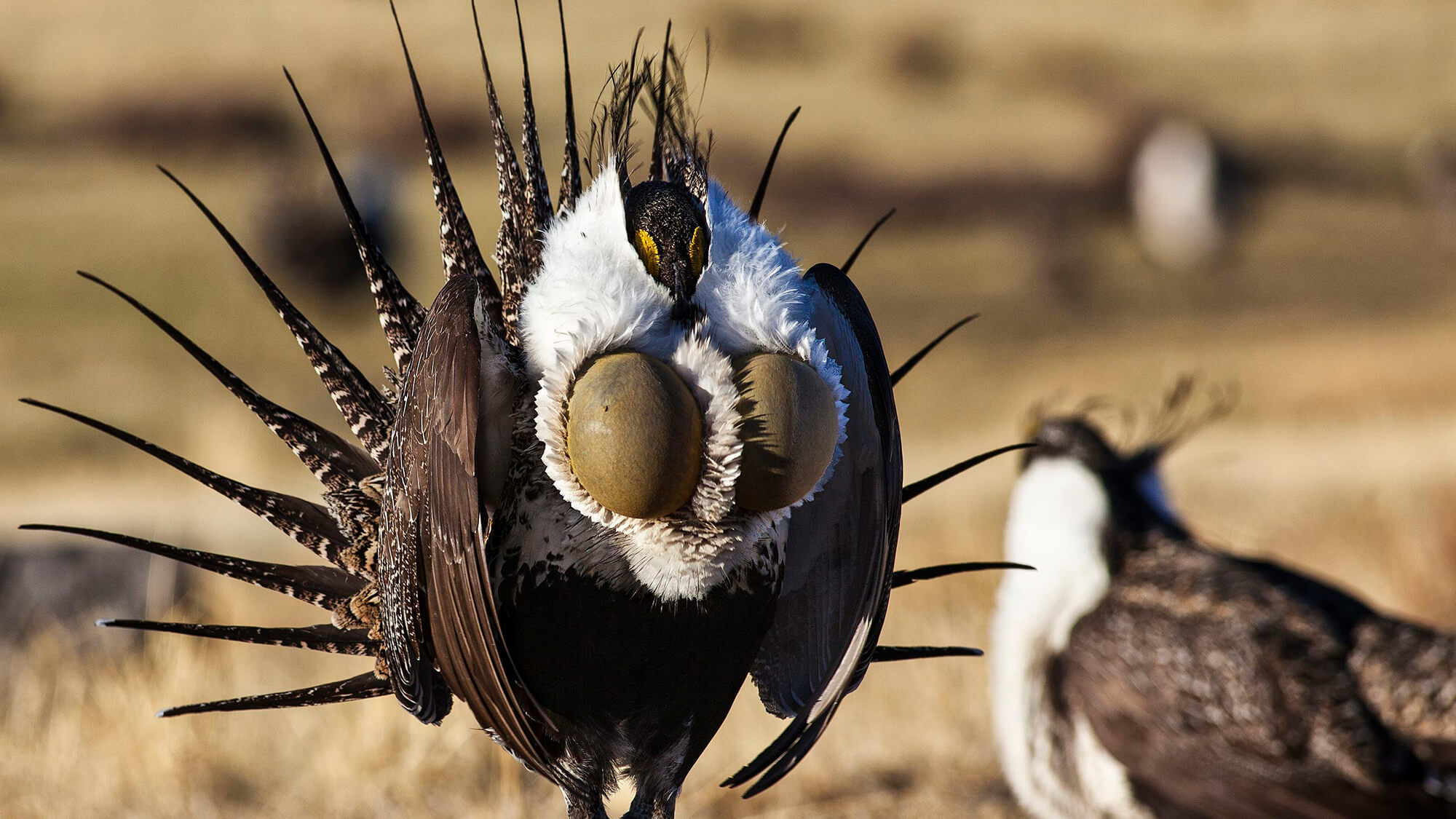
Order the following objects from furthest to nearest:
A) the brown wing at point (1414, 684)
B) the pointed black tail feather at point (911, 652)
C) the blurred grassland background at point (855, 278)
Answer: the blurred grassland background at point (855, 278) < the brown wing at point (1414, 684) < the pointed black tail feather at point (911, 652)

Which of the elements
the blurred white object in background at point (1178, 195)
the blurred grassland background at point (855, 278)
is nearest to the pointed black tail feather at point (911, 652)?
the blurred grassland background at point (855, 278)

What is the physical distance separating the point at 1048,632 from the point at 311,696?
2.27m

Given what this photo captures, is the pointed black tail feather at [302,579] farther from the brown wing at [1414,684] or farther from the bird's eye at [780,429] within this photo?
the brown wing at [1414,684]

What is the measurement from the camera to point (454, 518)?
5.57 ft

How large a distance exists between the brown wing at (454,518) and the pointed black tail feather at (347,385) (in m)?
0.26

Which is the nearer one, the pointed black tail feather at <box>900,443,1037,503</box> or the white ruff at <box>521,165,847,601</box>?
the white ruff at <box>521,165,847,601</box>

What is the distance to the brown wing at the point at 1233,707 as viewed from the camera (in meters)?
3.31

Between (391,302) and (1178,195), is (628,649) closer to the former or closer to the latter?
(391,302)

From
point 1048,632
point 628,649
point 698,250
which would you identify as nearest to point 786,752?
point 628,649

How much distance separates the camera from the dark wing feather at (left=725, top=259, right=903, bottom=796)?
191 centimetres

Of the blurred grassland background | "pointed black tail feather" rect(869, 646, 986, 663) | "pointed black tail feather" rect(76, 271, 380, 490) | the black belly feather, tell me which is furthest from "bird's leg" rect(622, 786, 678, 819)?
the blurred grassland background

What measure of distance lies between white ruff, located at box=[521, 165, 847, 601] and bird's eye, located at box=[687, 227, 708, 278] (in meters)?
0.01

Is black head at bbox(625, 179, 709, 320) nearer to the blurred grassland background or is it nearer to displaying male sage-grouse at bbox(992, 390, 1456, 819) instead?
the blurred grassland background

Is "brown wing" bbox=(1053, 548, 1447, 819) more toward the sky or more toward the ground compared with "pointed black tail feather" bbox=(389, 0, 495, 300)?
more toward the ground
